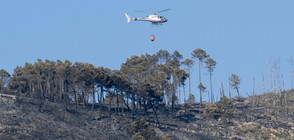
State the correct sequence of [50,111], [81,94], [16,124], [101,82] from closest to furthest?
[16,124]
[50,111]
[101,82]
[81,94]

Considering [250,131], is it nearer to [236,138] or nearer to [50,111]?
[236,138]

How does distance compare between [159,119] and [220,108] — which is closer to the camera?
[220,108]

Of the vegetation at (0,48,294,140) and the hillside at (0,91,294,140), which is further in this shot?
the vegetation at (0,48,294,140)

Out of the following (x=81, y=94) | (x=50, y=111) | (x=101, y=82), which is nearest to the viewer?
(x=50, y=111)

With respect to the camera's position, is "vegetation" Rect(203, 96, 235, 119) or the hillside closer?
the hillside

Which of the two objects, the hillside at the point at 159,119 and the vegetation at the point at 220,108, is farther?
the vegetation at the point at 220,108

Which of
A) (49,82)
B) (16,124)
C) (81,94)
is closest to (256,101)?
(81,94)

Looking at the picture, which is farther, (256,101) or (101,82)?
(256,101)

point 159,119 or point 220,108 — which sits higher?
point 220,108
